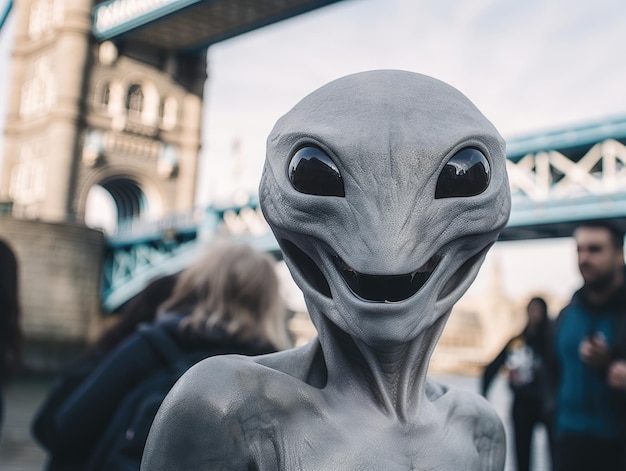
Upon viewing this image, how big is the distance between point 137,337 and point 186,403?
3.83 feet

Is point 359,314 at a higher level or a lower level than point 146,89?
lower

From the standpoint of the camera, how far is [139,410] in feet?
5.70

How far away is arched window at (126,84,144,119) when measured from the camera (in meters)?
23.8

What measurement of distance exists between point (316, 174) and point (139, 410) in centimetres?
121

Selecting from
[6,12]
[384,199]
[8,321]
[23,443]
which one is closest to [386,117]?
[384,199]

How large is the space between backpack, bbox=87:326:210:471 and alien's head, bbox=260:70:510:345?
109cm

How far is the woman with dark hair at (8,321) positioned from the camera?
8.50 ft

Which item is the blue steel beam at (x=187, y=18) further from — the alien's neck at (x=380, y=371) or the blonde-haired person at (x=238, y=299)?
the alien's neck at (x=380, y=371)

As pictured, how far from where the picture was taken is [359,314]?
0.70 metres

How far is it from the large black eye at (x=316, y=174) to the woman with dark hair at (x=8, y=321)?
2222mm

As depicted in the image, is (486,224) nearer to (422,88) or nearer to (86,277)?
(422,88)

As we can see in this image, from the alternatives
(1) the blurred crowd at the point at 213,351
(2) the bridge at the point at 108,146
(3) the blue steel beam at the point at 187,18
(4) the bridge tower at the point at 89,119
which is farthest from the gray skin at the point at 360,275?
(4) the bridge tower at the point at 89,119

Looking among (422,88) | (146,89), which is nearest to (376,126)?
(422,88)

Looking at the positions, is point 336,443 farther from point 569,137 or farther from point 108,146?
point 108,146
